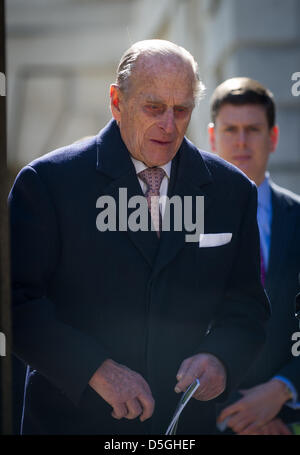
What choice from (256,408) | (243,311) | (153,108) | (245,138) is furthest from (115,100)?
(256,408)

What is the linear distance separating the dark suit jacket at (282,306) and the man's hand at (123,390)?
833 mm

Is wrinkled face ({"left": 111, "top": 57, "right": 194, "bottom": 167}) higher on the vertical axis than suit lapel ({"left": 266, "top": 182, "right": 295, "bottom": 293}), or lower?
higher

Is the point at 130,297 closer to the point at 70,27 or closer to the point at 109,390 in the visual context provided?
the point at 109,390

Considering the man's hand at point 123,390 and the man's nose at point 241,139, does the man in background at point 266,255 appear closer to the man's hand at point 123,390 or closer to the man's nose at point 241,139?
the man's nose at point 241,139

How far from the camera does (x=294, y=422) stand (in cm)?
288

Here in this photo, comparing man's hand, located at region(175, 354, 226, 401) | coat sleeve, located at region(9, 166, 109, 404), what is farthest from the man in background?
coat sleeve, located at region(9, 166, 109, 404)

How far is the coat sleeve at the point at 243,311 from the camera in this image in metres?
2.33

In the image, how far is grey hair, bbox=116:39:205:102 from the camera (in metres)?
2.28

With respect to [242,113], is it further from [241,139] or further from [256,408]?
[256,408]

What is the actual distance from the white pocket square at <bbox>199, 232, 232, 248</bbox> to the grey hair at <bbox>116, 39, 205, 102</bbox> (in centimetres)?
37

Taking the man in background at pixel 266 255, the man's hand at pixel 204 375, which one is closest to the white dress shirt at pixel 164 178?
the man's hand at pixel 204 375

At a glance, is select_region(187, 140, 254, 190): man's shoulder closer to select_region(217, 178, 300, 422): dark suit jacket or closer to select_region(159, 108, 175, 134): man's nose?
select_region(159, 108, 175, 134): man's nose

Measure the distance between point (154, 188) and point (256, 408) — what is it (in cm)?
88
